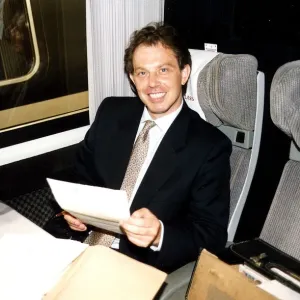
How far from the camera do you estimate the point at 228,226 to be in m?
1.65

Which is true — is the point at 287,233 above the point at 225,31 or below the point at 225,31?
below

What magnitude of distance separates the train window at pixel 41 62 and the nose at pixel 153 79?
23.2 inches

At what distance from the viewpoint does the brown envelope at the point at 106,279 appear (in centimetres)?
96

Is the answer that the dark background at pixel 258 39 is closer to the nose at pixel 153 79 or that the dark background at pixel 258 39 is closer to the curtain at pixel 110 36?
the curtain at pixel 110 36

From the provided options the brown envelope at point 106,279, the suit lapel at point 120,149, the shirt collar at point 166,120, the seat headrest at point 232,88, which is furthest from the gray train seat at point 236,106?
the brown envelope at point 106,279

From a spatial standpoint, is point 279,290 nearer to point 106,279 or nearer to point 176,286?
point 176,286

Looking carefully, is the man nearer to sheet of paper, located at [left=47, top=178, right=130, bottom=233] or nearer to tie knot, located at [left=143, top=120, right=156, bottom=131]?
tie knot, located at [left=143, top=120, right=156, bottom=131]

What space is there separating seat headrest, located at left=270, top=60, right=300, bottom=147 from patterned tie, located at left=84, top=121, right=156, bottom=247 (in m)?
0.58

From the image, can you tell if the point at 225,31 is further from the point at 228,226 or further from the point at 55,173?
the point at 55,173

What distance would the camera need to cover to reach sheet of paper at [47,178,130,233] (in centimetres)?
110

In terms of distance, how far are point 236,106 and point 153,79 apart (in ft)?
1.27

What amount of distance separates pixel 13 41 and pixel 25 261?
3.77ft

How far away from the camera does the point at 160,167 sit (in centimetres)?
165

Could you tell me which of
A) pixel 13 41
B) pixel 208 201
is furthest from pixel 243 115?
pixel 13 41
